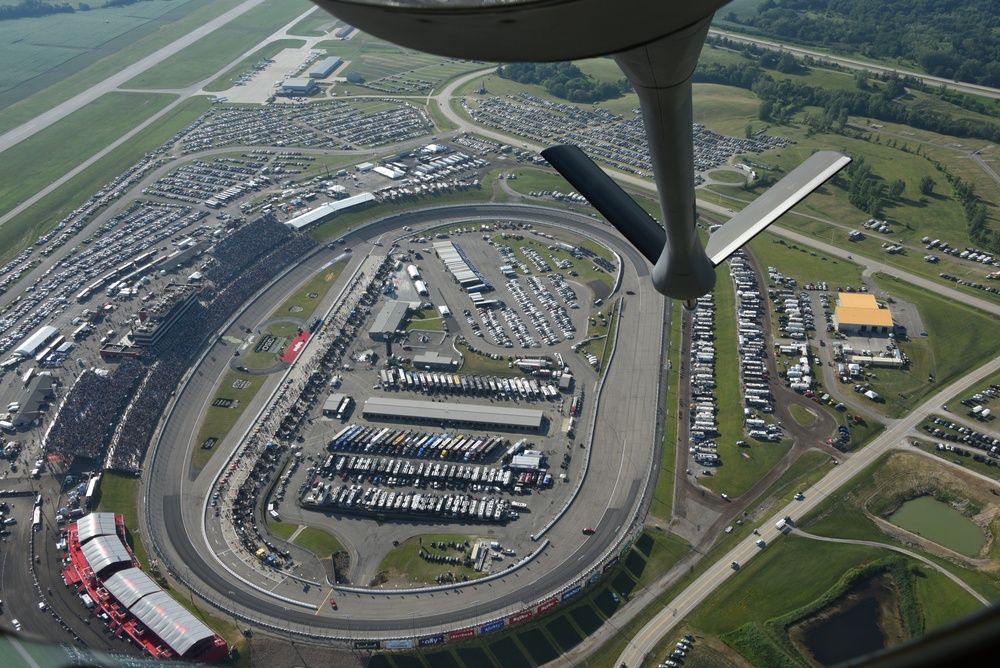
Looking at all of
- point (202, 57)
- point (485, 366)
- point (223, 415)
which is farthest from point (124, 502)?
point (202, 57)

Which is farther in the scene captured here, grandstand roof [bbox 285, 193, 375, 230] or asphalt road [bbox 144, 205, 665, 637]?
grandstand roof [bbox 285, 193, 375, 230]

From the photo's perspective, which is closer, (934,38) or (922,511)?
(922,511)

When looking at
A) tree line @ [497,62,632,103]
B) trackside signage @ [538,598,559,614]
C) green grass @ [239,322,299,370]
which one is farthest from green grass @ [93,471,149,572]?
tree line @ [497,62,632,103]

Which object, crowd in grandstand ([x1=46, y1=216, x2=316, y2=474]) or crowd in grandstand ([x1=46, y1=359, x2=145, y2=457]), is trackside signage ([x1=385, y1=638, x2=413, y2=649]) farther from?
crowd in grandstand ([x1=46, y1=359, x2=145, y2=457])

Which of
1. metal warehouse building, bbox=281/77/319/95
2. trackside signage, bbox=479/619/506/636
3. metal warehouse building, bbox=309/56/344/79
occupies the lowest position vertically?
trackside signage, bbox=479/619/506/636

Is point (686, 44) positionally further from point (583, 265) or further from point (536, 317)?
point (583, 265)

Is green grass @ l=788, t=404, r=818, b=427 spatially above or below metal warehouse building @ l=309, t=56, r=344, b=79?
below

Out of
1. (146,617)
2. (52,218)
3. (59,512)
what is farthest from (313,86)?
(146,617)
